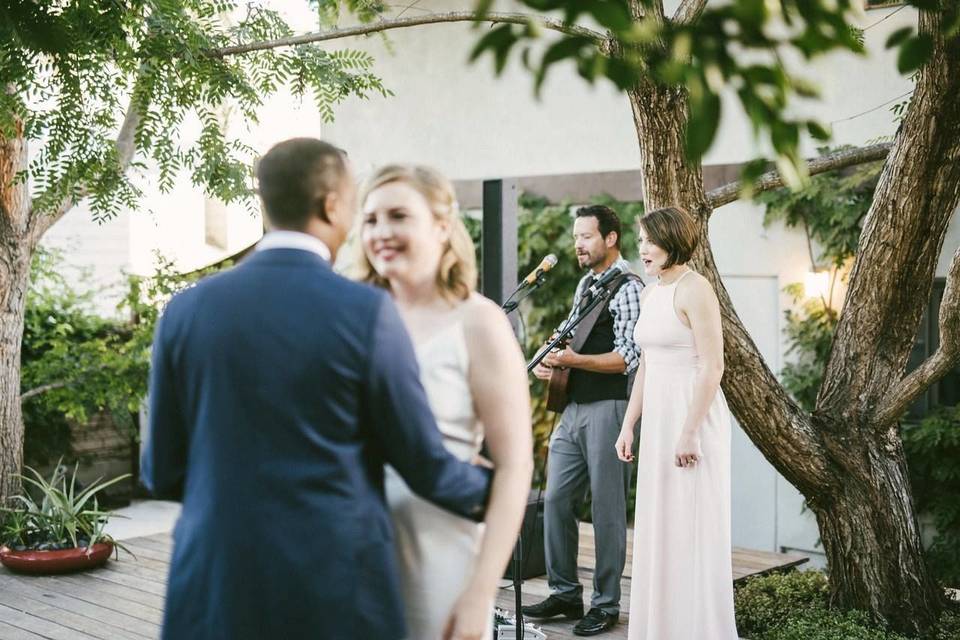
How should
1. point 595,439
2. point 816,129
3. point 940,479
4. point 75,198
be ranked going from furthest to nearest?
1. point 940,479
2. point 75,198
3. point 595,439
4. point 816,129

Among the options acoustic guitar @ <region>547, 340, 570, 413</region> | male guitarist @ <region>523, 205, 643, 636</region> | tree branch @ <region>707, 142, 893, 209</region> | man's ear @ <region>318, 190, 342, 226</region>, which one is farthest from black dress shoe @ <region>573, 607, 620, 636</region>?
man's ear @ <region>318, 190, 342, 226</region>

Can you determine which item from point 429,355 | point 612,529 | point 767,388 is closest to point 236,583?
point 429,355

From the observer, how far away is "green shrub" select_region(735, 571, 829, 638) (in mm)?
5152

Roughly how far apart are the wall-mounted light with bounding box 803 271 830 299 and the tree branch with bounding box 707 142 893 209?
6.99 ft

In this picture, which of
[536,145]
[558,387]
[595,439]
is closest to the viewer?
[595,439]

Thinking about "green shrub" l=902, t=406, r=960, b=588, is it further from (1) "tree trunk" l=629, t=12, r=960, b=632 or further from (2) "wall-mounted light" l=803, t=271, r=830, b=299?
(1) "tree trunk" l=629, t=12, r=960, b=632

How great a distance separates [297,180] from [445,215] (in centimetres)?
35

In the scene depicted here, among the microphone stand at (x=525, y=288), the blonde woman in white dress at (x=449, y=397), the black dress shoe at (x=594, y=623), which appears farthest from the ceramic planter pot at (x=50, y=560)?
the blonde woman in white dress at (x=449, y=397)

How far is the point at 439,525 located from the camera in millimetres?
2000

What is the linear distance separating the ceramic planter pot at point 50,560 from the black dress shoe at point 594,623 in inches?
119

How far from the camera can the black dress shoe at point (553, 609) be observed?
16.7 ft

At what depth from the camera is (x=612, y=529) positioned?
487 centimetres

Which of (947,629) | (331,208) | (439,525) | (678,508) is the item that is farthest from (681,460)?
(331,208)

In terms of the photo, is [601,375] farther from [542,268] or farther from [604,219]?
[542,268]
